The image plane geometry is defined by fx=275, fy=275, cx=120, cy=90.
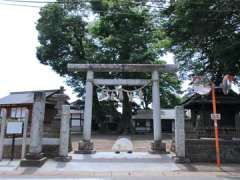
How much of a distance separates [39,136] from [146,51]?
957 inches

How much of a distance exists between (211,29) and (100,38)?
19.8 m

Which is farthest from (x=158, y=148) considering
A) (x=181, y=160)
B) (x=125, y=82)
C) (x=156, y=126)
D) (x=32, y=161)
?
(x=32, y=161)

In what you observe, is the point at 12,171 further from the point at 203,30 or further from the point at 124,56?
the point at 124,56

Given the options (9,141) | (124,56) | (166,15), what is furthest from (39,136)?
(124,56)

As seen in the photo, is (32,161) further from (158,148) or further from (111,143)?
(111,143)

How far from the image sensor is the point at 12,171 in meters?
10.7

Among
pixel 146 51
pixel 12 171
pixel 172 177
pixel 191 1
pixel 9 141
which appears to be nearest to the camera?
pixel 172 177

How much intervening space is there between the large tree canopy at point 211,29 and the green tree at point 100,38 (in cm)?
1013

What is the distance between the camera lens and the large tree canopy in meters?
19.9

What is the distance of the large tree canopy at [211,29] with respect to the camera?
19891 mm

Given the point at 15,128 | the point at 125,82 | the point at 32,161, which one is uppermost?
the point at 125,82

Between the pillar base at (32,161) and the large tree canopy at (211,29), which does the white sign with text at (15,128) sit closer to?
the pillar base at (32,161)

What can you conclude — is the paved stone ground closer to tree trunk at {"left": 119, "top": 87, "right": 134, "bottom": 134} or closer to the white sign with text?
the white sign with text

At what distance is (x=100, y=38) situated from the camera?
38031 mm
